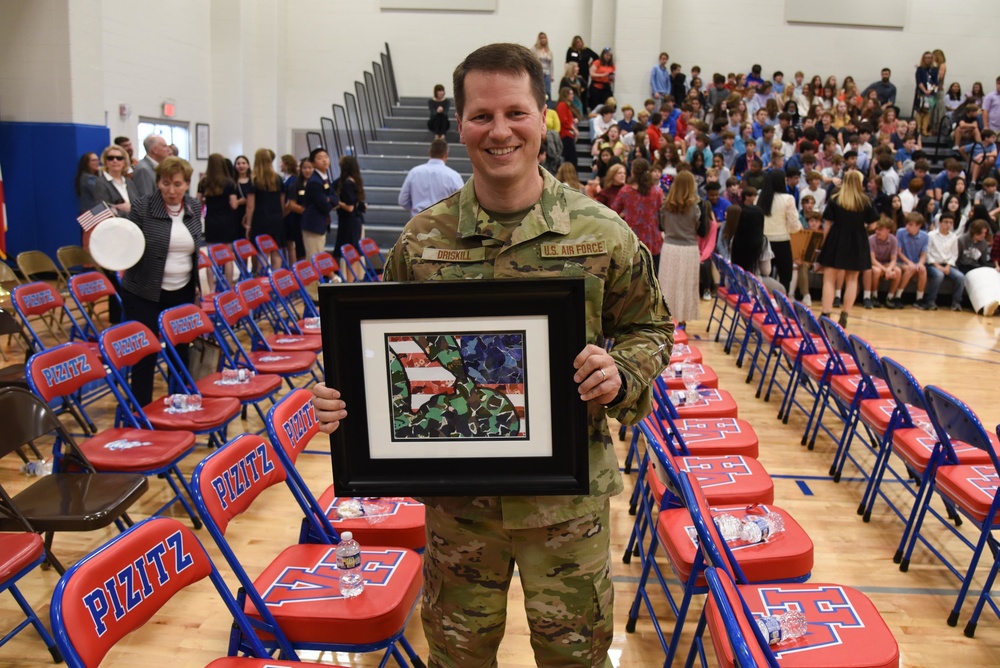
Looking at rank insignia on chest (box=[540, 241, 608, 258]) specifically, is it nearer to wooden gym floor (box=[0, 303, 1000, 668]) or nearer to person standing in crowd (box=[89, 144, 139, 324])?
wooden gym floor (box=[0, 303, 1000, 668])

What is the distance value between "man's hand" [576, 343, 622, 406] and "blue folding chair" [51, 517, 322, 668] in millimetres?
1047

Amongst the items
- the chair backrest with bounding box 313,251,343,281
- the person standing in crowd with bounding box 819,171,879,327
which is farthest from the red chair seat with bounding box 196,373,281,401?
the person standing in crowd with bounding box 819,171,879,327

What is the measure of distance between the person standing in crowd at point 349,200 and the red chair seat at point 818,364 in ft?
18.8

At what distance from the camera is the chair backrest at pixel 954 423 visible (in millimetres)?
2980

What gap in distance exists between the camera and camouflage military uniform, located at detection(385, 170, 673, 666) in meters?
1.55

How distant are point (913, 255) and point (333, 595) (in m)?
9.53

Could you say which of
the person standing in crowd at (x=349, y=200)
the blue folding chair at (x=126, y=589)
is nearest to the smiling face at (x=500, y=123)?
the blue folding chair at (x=126, y=589)

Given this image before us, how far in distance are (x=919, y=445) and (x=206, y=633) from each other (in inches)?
122

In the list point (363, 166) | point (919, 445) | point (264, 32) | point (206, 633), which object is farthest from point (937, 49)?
point (206, 633)

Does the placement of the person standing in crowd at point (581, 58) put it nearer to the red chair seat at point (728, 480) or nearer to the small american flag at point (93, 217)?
the small american flag at point (93, 217)

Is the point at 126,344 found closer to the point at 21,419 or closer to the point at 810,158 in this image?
the point at 21,419


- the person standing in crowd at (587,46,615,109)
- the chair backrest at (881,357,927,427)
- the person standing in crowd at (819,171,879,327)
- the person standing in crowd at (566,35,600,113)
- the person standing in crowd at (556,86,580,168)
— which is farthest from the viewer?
the person standing in crowd at (566,35,600,113)

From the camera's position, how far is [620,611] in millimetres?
3133

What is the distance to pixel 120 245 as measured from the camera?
4.55 m
